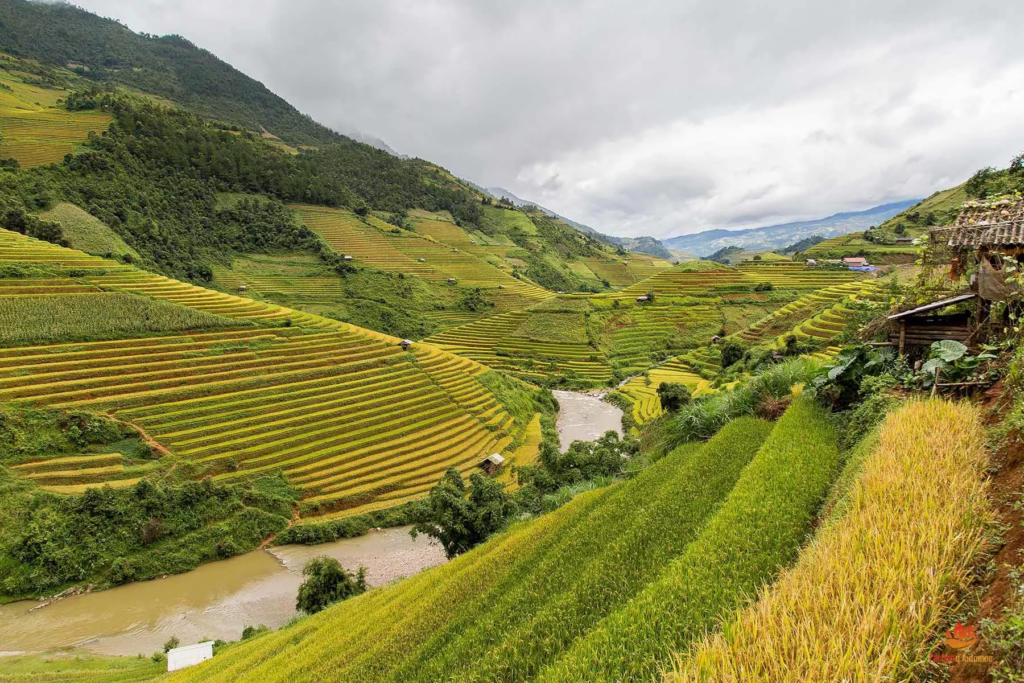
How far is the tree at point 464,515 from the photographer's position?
14.4 m

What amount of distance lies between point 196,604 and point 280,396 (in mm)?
11269

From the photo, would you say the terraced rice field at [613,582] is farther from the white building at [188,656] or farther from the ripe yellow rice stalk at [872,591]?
the white building at [188,656]

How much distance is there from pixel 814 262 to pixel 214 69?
219355mm

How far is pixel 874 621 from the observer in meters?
2.49

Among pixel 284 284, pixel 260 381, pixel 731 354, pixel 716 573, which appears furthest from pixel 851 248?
pixel 284 284

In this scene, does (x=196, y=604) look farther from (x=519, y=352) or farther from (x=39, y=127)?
(x=39, y=127)

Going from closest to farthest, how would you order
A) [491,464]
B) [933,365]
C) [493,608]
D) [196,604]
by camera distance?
[493,608], [933,365], [196,604], [491,464]

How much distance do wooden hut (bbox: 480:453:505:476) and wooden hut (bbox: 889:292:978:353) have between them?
2001 centimetres

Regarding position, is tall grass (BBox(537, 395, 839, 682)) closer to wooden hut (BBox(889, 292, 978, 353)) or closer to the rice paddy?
wooden hut (BBox(889, 292, 978, 353))

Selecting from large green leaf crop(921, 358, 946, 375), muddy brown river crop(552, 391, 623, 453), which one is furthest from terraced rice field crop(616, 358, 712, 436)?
large green leaf crop(921, 358, 946, 375)

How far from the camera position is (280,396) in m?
24.8

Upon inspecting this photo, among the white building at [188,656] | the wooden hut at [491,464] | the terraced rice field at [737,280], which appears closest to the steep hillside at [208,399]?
the wooden hut at [491,464]

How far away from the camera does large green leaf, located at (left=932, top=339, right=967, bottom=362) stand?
647 centimetres

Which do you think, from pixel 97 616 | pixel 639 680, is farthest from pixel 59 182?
pixel 639 680
